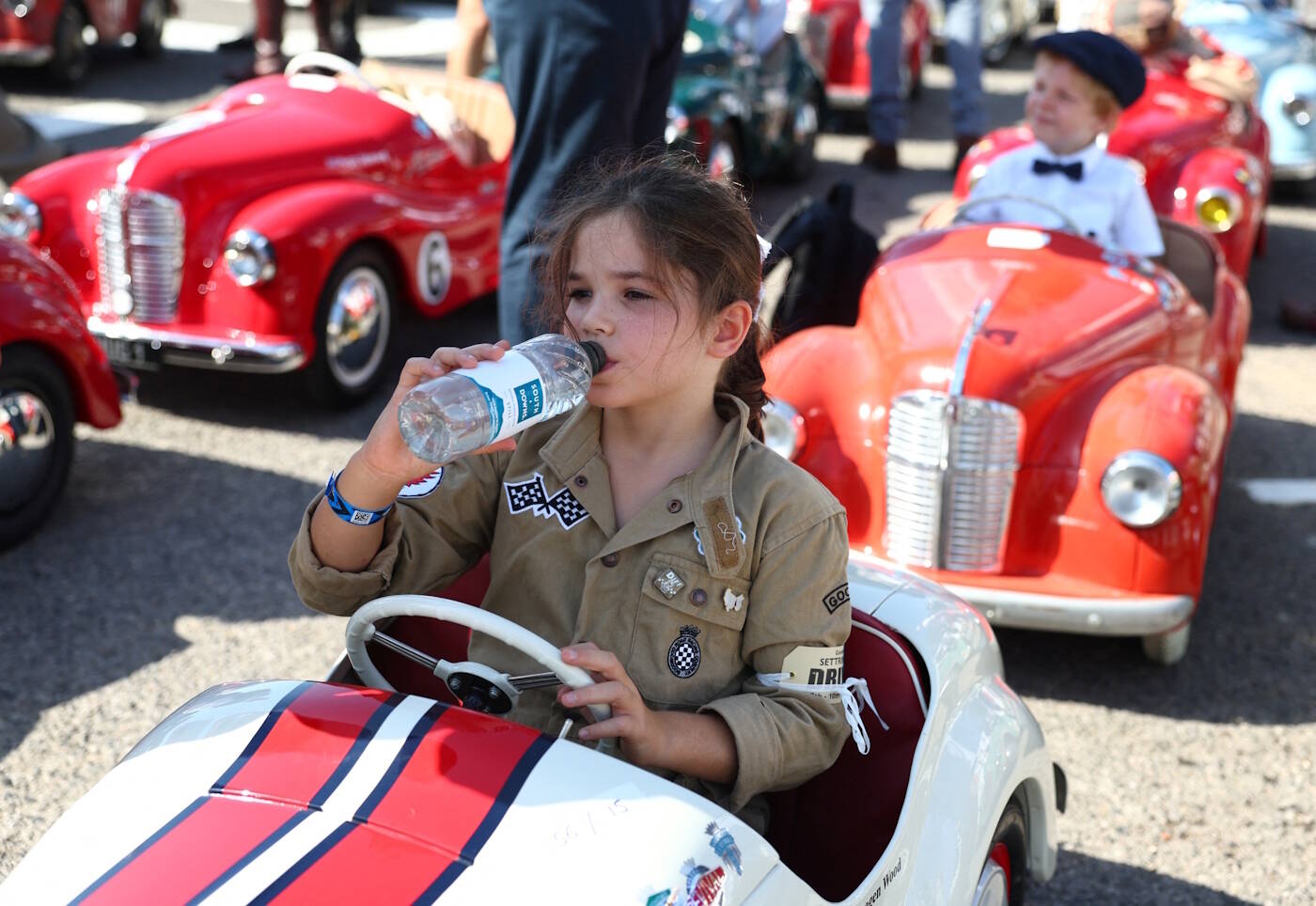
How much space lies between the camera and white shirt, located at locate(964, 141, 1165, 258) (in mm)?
4805

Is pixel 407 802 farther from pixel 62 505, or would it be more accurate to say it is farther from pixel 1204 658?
pixel 62 505

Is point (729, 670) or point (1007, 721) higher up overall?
point (729, 670)

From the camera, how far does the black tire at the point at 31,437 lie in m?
4.25

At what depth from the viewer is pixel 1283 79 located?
8898 millimetres

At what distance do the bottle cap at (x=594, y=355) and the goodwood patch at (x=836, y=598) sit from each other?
1.55 feet

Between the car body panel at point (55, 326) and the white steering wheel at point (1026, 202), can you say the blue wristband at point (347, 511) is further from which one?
the white steering wheel at point (1026, 202)

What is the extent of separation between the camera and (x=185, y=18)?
1295 cm

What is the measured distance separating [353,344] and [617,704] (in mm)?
3914

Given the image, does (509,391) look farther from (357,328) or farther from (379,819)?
(357,328)

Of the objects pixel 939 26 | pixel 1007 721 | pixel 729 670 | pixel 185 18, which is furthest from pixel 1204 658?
pixel 185 18

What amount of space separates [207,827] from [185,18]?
12.7 metres

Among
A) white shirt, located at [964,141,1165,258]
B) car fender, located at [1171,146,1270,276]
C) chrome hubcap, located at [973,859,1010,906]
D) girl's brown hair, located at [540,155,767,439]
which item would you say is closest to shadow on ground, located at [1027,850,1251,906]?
chrome hubcap, located at [973,859,1010,906]

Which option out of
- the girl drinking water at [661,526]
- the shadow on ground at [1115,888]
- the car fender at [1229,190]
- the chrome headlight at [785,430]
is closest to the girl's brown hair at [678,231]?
the girl drinking water at [661,526]

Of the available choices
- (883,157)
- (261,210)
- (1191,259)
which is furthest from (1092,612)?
(883,157)
